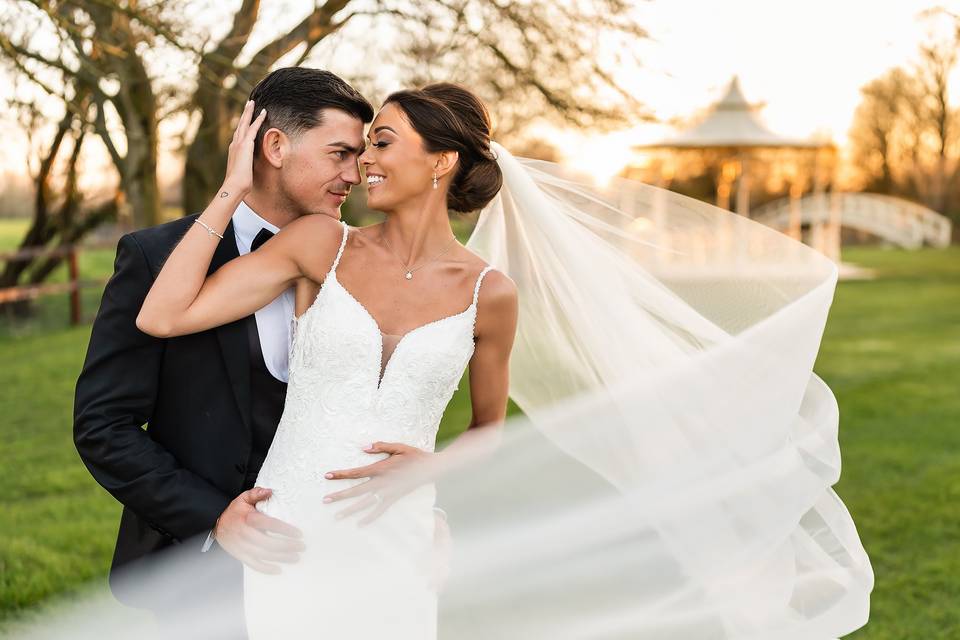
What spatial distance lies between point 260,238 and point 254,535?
2.48 ft

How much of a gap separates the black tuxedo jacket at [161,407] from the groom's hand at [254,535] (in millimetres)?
41

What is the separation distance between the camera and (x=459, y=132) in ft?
9.32

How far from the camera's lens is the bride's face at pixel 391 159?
277 cm

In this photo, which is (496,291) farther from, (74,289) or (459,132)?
(74,289)

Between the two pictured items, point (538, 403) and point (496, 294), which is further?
point (538, 403)

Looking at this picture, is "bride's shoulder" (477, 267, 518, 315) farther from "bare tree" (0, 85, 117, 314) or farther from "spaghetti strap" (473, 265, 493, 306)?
"bare tree" (0, 85, 117, 314)

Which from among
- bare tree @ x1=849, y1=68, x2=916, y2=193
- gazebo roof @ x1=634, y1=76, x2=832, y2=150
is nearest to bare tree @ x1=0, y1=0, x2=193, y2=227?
gazebo roof @ x1=634, y1=76, x2=832, y2=150

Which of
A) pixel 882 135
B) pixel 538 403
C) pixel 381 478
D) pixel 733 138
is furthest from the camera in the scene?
pixel 882 135

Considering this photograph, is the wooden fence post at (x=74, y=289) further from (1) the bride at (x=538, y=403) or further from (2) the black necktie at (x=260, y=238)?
(2) the black necktie at (x=260, y=238)

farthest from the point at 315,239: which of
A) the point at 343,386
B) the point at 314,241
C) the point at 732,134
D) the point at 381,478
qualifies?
the point at 732,134

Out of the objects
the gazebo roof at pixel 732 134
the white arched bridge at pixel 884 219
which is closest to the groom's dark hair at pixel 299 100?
the gazebo roof at pixel 732 134

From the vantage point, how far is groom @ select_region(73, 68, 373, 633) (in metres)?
2.55

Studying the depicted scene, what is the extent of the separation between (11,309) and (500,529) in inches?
601

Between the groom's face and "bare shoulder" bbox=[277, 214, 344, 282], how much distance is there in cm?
5
